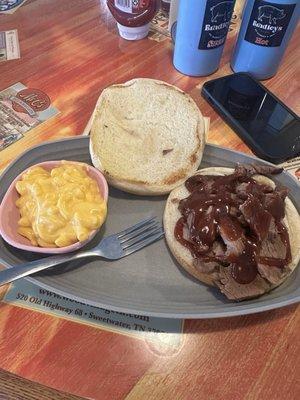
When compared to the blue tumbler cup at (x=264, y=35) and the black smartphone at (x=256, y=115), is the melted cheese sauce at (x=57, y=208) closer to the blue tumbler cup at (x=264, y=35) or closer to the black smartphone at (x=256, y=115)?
the black smartphone at (x=256, y=115)

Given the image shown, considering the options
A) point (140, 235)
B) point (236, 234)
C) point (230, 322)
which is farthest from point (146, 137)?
point (230, 322)

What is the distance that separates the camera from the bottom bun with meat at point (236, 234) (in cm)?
91

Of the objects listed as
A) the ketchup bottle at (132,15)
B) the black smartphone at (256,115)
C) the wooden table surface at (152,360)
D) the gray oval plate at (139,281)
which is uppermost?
the ketchup bottle at (132,15)

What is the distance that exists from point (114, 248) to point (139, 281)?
0.12 m

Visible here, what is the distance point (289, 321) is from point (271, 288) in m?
0.13

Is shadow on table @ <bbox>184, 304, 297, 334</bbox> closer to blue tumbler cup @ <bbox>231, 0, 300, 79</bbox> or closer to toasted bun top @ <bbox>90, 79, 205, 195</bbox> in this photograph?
toasted bun top @ <bbox>90, 79, 205, 195</bbox>

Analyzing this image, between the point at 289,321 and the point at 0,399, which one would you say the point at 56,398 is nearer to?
the point at 0,399

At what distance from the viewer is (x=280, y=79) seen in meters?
1.71

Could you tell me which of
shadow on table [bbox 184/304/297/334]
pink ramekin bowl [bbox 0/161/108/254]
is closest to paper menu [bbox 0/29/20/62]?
pink ramekin bowl [bbox 0/161/108/254]

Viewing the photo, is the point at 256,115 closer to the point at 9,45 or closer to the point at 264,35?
the point at 264,35

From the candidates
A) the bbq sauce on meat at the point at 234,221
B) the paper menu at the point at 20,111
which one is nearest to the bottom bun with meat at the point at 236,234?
the bbq sauce on meat at the point at 234,221

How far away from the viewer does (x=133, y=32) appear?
1.79m

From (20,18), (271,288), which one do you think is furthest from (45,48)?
(271,288)

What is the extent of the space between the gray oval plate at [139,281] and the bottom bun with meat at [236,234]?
0.04m
